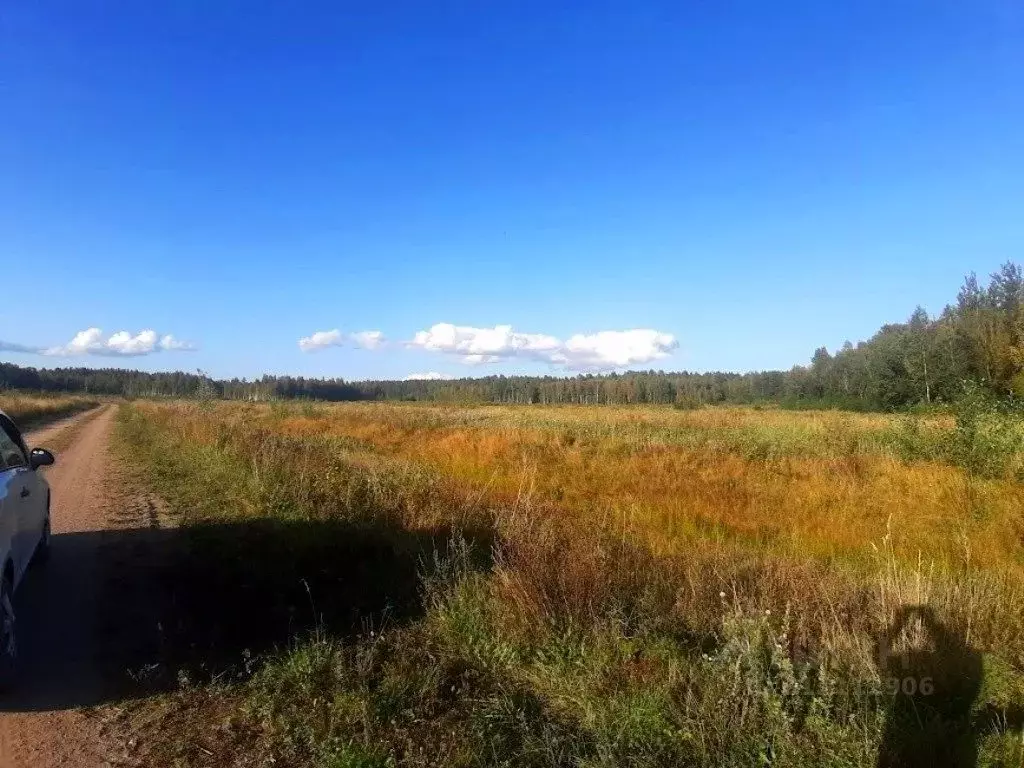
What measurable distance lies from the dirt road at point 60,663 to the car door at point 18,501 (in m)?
0.46

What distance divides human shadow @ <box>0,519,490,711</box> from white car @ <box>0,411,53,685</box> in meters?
0.30

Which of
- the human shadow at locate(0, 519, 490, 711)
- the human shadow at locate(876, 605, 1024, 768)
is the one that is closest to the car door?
the human shadow at locate(0, 519, 490, 711)

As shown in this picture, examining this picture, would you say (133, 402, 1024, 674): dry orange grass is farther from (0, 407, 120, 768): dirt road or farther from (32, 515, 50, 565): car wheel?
(32, 515, 50, 565): car wheel

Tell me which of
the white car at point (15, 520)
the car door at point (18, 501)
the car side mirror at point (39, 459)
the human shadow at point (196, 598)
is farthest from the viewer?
the car side mirror at point (39, 459)

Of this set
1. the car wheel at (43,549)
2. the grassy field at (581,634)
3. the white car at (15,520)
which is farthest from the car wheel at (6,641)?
the car wheel at (43,549)

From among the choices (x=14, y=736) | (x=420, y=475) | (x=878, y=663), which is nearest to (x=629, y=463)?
(x=420, y=475)

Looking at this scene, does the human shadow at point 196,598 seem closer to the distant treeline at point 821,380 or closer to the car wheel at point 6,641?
the car wheel at point 6,641

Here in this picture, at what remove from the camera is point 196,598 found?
560 cm

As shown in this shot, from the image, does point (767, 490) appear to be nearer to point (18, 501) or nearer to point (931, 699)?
point (931, 699)

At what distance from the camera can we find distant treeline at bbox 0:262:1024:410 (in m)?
37.5

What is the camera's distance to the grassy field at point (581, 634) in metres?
3.45

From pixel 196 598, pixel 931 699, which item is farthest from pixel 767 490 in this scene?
pixel 196 598

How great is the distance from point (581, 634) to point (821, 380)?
9618cm

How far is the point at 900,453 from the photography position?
1386 centimetres
